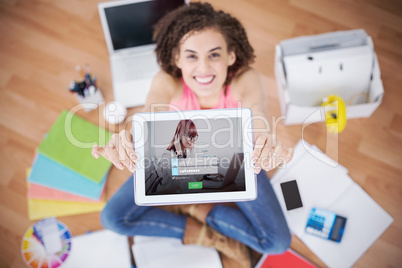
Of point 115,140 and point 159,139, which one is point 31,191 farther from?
point 159,139

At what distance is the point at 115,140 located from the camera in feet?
2.78

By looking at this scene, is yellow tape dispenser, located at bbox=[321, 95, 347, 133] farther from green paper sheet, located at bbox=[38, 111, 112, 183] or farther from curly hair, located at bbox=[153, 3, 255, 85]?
green paper sheet, located at bbox=[38, 111, 112, 183]

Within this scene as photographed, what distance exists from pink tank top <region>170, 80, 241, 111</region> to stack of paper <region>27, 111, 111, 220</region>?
0.33 metres

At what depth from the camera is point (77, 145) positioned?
1.21 m

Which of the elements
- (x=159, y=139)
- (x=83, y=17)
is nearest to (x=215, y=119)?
(x=159, y=139)

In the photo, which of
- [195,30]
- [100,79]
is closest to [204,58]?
[195,30]

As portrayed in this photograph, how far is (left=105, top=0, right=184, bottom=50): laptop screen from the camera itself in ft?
3.85

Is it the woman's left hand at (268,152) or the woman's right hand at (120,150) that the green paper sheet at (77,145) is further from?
the woman's left hand at (268,152)

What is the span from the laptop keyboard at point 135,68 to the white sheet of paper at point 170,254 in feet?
2.04

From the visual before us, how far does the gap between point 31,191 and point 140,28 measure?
759 millimetres

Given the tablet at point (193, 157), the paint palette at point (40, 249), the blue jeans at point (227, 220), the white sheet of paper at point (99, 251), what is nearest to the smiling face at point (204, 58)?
the tablet at point (193, 157)

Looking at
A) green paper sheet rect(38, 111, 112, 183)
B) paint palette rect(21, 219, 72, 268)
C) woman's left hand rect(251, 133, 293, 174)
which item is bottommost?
paint palette rect(21, 219, 72, 268)

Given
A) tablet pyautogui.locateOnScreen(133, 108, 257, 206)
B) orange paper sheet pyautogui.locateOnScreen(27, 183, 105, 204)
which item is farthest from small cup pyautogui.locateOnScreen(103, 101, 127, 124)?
tablet pyautogui.locateOnScreen(133, 108, 257, 206)

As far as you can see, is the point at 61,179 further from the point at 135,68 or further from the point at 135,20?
the point at 135,20
